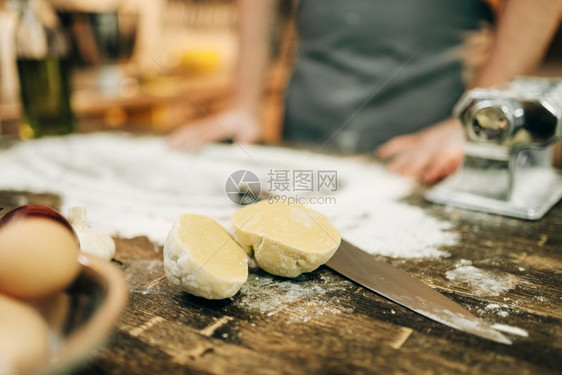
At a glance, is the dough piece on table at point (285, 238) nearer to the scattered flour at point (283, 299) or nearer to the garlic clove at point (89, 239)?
the scattered flour at point (283, 299)

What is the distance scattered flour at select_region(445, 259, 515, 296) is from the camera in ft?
1.84

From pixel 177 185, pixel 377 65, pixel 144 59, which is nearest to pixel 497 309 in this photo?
pixel 177 185

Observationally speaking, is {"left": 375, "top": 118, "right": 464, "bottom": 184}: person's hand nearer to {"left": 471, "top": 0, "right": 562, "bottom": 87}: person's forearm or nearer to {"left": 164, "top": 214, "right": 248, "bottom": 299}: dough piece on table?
{"left": 471, "top": 0, "right": 562, "bottom": 87}: person's forearm

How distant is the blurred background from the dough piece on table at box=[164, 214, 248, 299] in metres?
0.33

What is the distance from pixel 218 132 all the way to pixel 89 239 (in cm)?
82

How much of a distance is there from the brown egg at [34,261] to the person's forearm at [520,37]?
1.16 meters

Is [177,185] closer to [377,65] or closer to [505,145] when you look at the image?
[505,145]

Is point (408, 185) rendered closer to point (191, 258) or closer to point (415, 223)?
point (415, 223)

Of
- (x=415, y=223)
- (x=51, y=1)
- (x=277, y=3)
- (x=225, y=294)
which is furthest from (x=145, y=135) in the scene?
(x=51, y=1)

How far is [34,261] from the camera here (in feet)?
1.21

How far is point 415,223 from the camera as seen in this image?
2.59 ft

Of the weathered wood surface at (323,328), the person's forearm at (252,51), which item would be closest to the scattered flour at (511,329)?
the weathered wood surface at (323,328)

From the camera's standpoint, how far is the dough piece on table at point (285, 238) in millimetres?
538

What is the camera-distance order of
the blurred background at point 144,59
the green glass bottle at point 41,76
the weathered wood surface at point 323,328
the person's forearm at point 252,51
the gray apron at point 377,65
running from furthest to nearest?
1. the blurred background at point 144,59
2. the person's forearm at point 252,51
3. the gray apron at point 377,65
4. the green glass bottle at point 41,76
5. the weathered wood surface at point 323,328
